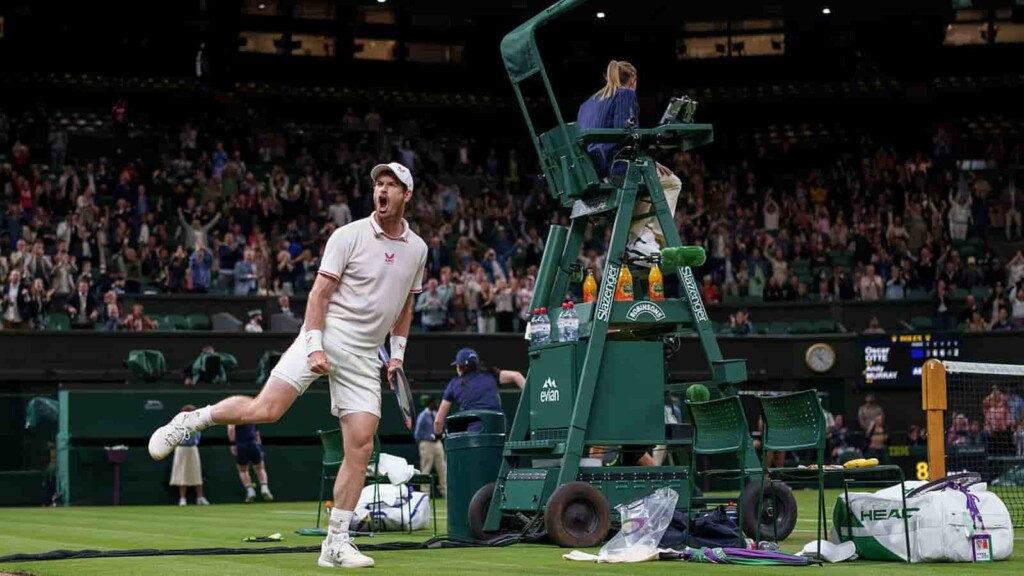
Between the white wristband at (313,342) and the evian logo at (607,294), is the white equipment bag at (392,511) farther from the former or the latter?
the white wristband at (313,342)

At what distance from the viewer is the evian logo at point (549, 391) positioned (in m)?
12.3

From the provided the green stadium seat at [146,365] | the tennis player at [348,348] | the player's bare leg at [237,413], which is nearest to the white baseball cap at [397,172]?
the tennis player at [348,348]

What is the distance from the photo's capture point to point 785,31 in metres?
47.8

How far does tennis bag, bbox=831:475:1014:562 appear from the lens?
10.0 metres

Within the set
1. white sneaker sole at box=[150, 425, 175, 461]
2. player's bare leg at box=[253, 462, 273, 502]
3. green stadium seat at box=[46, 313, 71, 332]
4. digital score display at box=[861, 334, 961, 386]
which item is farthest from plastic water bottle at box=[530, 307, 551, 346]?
digital score display at box=[861, 334, 961, 386]

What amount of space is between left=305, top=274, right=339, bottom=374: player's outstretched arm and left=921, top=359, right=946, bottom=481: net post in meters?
5.24

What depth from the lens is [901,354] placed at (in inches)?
1276

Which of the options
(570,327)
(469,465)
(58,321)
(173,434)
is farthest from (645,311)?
(58,321)

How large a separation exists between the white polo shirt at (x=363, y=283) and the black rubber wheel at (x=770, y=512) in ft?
11.3

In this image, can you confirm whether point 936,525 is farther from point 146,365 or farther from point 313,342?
point 146,365

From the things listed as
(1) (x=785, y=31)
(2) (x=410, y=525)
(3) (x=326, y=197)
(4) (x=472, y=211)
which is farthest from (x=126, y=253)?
(1) (x=785, y=31)

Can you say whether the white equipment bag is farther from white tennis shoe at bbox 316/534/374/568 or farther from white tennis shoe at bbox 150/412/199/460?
white tennis shoe at bbox 150/412/199/460

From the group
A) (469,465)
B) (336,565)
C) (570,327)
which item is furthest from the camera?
(469,465)

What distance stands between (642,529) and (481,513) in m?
2.40
